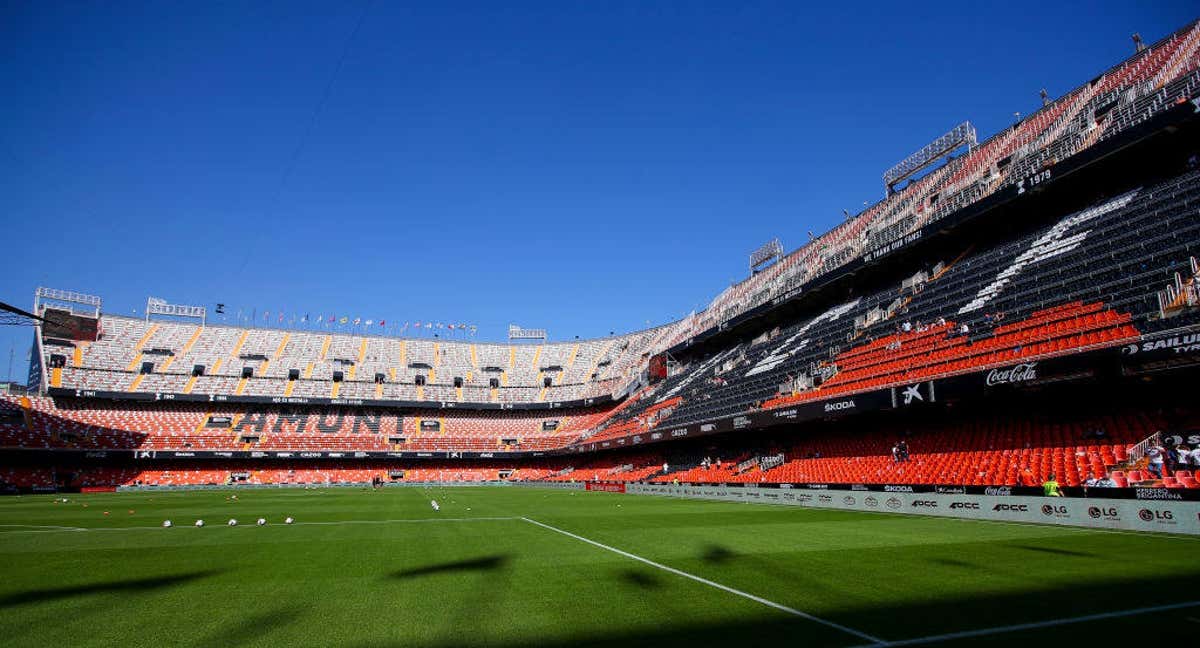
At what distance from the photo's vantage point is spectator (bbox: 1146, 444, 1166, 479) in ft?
53.8

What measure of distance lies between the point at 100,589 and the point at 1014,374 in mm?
23584

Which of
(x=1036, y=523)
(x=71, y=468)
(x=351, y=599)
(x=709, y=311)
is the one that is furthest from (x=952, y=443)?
(x=71, y=468)

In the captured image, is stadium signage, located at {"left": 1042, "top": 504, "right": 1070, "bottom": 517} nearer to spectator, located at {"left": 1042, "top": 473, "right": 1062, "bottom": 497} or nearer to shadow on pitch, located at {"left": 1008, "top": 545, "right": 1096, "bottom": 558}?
spectator, located at {"left": 1042, "top": 473, "right": 1062, "bottom": 497}

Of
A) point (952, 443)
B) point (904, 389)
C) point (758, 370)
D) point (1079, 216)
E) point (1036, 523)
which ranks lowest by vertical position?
point (1036, 523)

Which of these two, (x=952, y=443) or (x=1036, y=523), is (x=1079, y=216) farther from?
(x=1036, y=523)

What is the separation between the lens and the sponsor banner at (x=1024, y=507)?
14211mm

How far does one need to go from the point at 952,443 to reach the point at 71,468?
6536cm

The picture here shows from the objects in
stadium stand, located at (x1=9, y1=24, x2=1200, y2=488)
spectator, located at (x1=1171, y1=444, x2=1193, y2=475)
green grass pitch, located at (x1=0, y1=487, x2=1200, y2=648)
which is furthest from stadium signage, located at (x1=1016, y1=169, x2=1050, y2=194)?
green grass pitch, located at (x1=0, y1=487, x2=1200, y2=648)

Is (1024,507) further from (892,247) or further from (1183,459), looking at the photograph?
(892,247)

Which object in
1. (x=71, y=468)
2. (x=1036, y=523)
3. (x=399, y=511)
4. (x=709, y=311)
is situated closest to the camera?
(x=1036, y=523)

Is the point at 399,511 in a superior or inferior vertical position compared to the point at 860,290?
inferior

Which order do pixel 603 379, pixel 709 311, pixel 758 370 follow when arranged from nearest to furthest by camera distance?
pixel 758 370 < pixel 709 311 < pixel 603 379

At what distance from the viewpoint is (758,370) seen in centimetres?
4234

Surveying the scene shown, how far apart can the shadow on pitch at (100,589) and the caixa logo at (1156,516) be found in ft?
63.8
